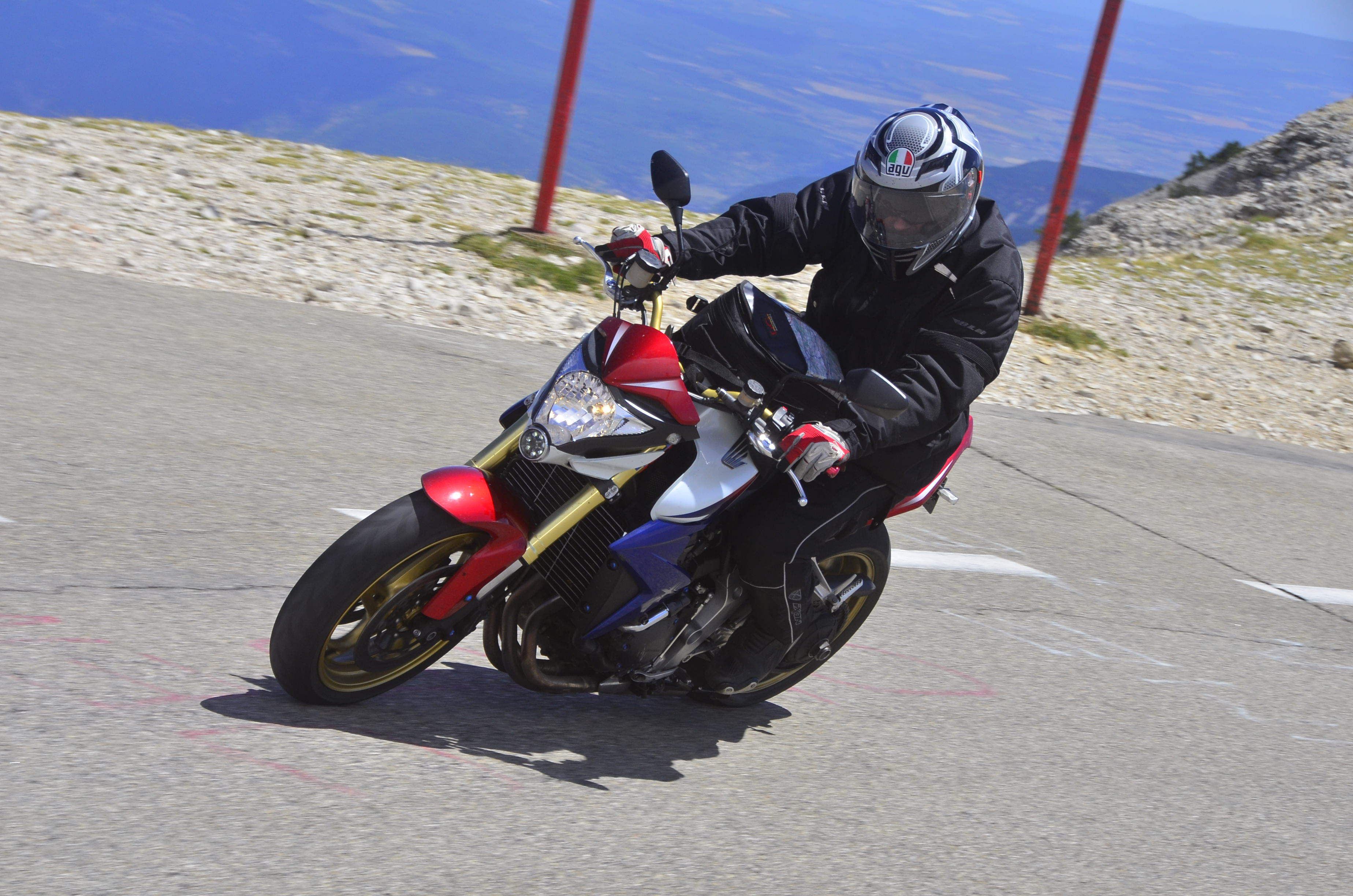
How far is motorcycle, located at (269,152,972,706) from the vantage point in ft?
9.74

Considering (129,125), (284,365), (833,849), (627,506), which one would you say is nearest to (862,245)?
(627,506)

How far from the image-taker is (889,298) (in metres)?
3.67

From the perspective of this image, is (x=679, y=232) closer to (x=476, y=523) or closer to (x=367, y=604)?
(x=476, y=523)

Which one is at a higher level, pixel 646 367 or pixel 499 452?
pixel 646 367

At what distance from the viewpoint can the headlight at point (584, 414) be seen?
9.71 ft

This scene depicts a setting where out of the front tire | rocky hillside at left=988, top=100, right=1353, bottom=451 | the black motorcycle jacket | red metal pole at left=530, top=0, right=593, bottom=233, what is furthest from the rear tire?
red metal pole at left=530, top=0, right=593, bottom=233

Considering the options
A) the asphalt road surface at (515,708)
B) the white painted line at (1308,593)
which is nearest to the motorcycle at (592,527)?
the asphalt road surface at (515,708)

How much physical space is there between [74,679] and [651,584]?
4.80 ft

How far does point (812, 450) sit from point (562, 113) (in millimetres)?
7687

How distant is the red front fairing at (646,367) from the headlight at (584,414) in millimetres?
43

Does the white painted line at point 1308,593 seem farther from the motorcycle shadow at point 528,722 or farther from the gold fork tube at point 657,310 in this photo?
the gold fork tube at point 657,310

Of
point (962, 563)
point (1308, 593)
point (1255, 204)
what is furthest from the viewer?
point (1255, 204)

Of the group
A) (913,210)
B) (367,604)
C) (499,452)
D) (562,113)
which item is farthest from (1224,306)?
(367,604)

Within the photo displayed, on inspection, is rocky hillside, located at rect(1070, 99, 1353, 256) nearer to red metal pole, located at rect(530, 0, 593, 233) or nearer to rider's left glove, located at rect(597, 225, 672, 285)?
red metal pole, located at rect(530, 0, 593, 233)
